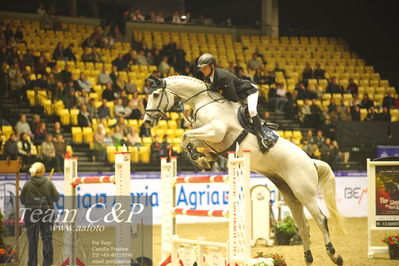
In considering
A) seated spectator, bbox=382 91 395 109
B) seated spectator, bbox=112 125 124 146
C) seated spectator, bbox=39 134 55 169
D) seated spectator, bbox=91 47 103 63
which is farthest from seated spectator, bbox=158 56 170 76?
seated spectator, bbox=382 91 395 109

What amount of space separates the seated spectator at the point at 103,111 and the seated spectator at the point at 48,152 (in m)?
2.24

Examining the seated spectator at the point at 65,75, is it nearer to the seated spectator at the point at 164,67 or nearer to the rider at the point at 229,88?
the seated spectator at the point at 164,67

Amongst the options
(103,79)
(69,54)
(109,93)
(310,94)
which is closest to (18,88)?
(109,93)

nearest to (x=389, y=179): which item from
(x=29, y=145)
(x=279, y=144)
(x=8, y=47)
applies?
(x=279, y=144)

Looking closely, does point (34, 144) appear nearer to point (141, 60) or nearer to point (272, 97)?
point (141, 60)

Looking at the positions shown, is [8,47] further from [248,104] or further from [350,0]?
[350,0]

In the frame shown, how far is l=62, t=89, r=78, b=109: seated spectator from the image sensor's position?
1630 centimetres

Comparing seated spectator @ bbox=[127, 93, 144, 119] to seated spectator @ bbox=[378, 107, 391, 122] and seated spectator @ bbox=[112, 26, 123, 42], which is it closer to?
seated spectator @ bbox=[112, 26, 123, 42]

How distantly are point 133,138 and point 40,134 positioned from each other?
83.9 inches

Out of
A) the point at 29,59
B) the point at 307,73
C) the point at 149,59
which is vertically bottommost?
the point at 29,59

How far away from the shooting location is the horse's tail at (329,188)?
8.79 metres

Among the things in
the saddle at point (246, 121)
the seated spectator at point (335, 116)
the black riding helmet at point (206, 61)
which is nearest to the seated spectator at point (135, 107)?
the seated spectator at point (335, 116)

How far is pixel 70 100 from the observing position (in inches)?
644

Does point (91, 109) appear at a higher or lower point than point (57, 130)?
higher
